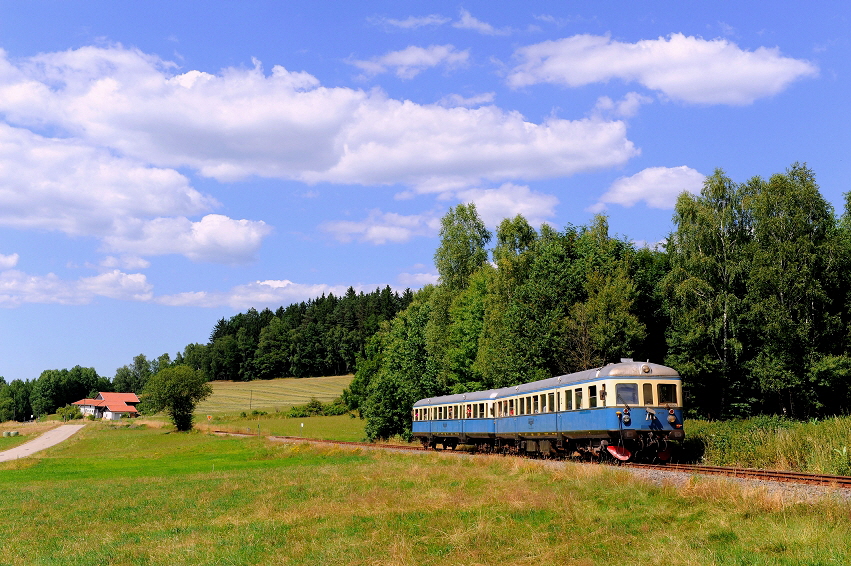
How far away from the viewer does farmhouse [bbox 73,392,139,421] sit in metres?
175

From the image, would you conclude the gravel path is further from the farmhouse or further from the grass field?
the farmhouse

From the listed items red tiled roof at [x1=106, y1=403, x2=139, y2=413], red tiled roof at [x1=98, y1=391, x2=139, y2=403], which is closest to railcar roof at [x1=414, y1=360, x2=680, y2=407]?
red tiled roof at [x1=106, y1=403, x2=139, y2=413]

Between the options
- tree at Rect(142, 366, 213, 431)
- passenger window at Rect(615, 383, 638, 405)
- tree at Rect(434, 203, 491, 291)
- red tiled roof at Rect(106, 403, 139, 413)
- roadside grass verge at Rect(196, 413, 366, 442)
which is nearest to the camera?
passenger window at Rect(615, 383, 638, 405)

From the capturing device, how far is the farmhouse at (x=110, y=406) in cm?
17525

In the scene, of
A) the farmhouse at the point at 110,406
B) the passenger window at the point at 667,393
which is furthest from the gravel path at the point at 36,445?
the passenger window at the point at 667,393

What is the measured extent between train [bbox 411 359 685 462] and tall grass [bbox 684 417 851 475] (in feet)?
4.74

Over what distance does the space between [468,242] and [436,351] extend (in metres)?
12.6

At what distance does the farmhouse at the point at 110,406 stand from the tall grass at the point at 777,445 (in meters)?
171

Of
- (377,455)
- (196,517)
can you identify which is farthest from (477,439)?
(196,517)

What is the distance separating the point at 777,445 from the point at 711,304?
79.8ft

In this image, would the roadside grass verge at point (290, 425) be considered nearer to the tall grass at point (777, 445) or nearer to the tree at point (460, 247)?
the tree at point (460, 247)

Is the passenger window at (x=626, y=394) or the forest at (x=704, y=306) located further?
the forest at (x=704, y=306)

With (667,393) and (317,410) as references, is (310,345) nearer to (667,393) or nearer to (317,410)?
(317,410)

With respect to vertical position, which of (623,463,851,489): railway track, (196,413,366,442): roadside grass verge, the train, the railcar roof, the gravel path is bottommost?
the gravel path
